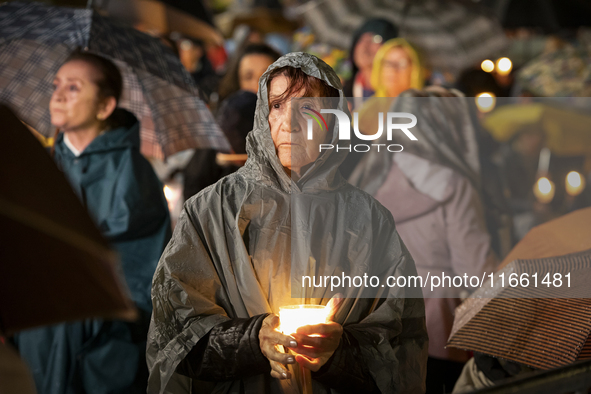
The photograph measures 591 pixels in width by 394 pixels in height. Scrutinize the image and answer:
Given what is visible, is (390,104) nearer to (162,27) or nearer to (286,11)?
(162,27)

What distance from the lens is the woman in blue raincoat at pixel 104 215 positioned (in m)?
2.81

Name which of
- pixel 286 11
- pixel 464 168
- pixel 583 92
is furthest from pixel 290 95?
pixel 286 11

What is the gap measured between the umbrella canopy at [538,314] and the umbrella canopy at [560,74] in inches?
177

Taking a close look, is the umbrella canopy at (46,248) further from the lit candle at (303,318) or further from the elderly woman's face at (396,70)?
the elderly woman's face at (396,70)

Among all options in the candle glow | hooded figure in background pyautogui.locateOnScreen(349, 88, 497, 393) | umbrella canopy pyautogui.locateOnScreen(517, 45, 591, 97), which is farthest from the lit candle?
umbrella canopy pyautogui.locateOnScreen(517, 45, 591, 97)

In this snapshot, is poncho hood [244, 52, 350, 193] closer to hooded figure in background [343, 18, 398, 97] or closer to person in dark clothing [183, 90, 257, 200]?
person in dark clothing [183, 90, 257, 200]

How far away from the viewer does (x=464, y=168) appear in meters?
3.05

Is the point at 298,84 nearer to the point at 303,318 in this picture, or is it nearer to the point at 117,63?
the point at 303,318

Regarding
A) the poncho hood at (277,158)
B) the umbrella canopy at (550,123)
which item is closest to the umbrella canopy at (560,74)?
the umbrella canopy at (550,123)

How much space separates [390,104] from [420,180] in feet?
1.29

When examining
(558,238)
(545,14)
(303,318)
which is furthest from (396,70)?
(545,14)

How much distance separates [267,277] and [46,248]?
942mm

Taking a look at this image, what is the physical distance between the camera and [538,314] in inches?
83.7

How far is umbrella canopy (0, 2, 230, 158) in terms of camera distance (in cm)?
318
